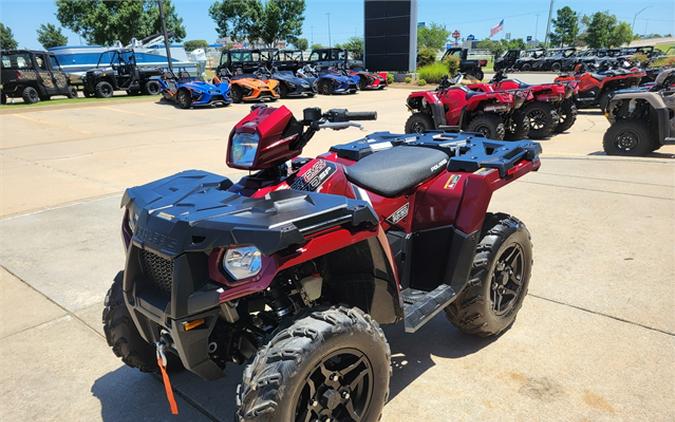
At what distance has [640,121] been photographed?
8.59 meters

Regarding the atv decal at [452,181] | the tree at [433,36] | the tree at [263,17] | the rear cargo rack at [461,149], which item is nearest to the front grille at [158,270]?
the rear cargo rack at [461,149]

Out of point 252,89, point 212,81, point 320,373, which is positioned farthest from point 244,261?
point 212,81

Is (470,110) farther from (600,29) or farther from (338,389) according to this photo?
(600,29)

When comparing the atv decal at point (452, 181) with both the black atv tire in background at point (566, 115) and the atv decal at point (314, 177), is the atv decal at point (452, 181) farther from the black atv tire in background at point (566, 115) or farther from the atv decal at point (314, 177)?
the black atv tire in background at point (566, 115)

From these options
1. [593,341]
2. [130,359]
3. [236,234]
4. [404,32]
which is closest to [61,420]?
[130,359]

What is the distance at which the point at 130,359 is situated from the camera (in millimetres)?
2539

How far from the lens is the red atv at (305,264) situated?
70.0 inches

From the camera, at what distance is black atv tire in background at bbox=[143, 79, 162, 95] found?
76.0 ft

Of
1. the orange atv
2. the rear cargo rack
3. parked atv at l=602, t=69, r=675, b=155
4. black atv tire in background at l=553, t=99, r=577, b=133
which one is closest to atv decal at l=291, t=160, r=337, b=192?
the rear cargo rack

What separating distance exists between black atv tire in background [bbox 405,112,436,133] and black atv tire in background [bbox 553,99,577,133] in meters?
3.57

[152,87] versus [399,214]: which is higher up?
[399,214]

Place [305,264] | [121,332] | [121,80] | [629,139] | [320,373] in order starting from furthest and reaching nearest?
[121,80] → [629,139] → [121,332] → [305,264] → [320,373]

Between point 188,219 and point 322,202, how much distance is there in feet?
1.75

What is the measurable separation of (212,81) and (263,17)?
107ft
